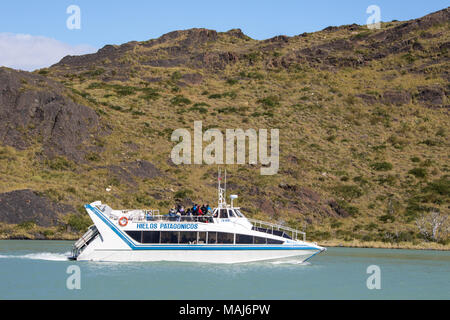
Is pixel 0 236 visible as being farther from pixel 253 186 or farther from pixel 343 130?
pixel 343 130

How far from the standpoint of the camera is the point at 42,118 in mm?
77188

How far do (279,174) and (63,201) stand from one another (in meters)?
28.7

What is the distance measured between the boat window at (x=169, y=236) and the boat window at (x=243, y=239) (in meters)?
3.86

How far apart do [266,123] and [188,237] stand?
2303 inches

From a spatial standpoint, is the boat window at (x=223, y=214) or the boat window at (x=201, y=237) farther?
the boat window at (x=223, y=214)

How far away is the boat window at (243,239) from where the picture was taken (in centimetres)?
3531

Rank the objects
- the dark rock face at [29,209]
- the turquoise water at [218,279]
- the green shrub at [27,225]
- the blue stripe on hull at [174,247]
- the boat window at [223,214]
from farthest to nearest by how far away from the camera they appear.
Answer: the dark rock face at [29,209], the green shrub at [27,225], the boat window at [223,214], the blue stripe on hull at [174,247], the turquoise water at [218,279]

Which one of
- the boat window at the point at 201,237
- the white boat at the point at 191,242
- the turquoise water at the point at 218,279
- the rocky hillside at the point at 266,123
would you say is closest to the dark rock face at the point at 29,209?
the rocky hillside at the point at 266,123

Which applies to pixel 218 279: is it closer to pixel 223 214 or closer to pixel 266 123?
pixel 223 214

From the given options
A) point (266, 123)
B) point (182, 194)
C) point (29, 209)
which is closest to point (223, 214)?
point (29, 209)

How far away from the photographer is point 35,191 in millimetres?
58875

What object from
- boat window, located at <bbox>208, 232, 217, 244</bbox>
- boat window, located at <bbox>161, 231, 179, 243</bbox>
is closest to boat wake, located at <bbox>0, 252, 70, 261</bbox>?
boat window, located at <bbox>161, 231, 179, 243</bbox>

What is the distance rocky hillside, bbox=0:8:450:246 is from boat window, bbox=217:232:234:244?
2454 cm

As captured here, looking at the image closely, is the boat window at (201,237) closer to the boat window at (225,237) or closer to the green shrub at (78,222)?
the boat window at (225,237)
